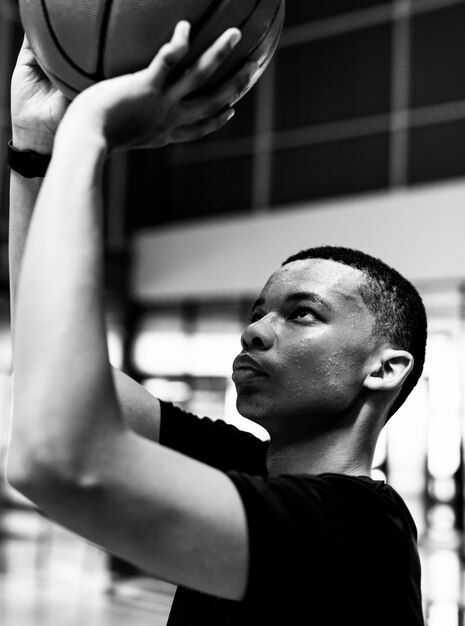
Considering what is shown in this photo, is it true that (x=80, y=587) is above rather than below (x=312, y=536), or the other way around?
below

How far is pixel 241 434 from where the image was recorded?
4.90 ft

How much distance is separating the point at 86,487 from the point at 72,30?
574 millimetres

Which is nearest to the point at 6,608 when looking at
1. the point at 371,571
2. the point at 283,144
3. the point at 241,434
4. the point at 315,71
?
the point at 241,434

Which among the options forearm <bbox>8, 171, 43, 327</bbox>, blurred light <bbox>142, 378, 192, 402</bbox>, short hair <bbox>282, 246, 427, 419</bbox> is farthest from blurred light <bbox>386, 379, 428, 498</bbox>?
forearm <bbox>8, 171, 43, 327</bbox>

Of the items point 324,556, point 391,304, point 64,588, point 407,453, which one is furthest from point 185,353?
point 324,556

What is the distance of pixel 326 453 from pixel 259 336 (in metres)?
0.19

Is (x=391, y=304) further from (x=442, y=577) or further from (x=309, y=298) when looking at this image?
(x=442, y=577)

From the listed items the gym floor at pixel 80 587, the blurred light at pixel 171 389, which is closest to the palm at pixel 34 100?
the gym floor at pixel 80 587

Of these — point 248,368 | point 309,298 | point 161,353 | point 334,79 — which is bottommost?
point 161,353

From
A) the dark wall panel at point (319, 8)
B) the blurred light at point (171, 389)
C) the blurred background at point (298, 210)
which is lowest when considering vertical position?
the blurred light at point (171, 389)

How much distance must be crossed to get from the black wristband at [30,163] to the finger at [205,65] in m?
0.33

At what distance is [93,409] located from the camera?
0.78 meters

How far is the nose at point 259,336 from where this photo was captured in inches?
47.5

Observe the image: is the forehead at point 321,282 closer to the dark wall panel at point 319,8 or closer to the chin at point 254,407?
the chin at point 254,407
